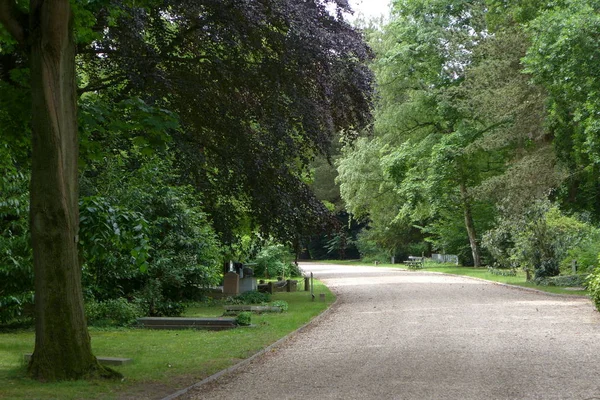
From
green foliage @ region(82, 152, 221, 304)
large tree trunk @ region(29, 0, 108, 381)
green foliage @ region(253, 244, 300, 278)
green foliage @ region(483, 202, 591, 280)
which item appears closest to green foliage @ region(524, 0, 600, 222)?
green foliage @ region(483, 202, 591, 280)

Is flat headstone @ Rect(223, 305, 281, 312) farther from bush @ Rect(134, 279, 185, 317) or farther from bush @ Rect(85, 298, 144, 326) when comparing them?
bush @ Rect(85, 298, 144, 326)

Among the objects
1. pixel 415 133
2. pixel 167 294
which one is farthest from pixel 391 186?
pixel 167 294

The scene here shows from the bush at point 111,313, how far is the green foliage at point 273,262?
A: 662 inches

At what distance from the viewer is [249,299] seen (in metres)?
24.8

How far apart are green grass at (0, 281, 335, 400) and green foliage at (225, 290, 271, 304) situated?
431cm

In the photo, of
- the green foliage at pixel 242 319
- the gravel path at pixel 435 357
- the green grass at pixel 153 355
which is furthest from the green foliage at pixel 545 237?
the green foliage at pixel 242 319

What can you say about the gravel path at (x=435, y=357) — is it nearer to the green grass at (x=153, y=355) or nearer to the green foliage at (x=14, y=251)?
the green grass at (x=153, y=355)

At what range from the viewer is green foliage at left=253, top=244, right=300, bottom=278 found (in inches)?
1407

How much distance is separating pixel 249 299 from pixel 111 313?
709 centimetres

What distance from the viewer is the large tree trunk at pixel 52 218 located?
933 cm

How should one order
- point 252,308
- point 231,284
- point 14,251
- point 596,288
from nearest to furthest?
point 14,251 → point 596,288 → point 252,308 → point 231,284

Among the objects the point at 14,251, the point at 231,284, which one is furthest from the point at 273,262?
the point at 14,251

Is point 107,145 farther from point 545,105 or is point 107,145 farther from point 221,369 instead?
point 545,105

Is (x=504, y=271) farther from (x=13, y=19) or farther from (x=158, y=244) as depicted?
(x=13, y=19)
